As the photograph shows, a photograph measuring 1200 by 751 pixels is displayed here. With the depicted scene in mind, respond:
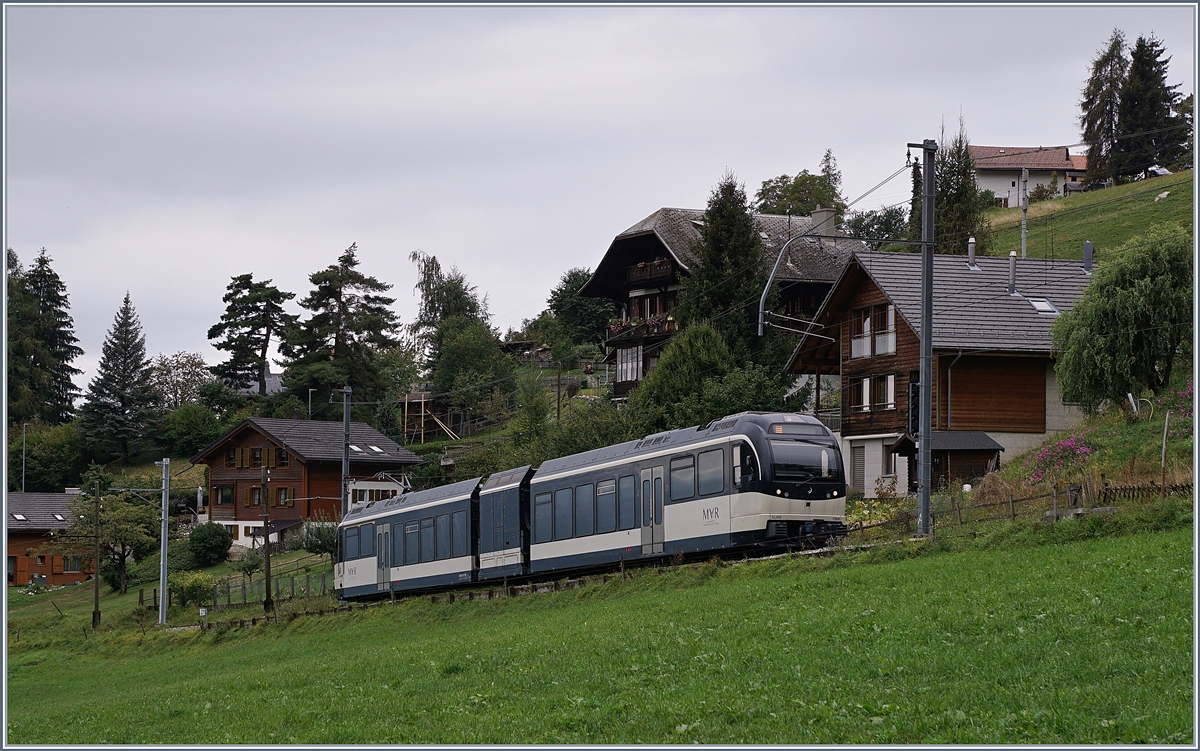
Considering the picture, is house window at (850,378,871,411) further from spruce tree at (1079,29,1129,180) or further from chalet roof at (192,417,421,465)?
spruce tree at (1079,29,1129,180)

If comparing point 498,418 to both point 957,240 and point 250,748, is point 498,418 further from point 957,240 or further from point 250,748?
point 250,748

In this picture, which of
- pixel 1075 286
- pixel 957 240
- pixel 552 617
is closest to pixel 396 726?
pixel 552 617

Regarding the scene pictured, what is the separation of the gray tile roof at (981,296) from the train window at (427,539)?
1522 centimetres

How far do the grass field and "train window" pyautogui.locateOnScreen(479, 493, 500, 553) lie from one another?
22.5 feet

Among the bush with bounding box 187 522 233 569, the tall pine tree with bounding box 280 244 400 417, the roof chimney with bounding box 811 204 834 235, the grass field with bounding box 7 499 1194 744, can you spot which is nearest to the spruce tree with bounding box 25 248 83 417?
the tall pine tree with bounding box 280 244 400 417

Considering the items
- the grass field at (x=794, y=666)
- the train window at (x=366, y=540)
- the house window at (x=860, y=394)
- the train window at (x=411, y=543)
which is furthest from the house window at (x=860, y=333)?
the grass field at (x=794, y=666)

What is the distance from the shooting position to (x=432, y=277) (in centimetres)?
10481

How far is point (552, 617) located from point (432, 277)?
84.6 m

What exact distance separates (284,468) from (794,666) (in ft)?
192

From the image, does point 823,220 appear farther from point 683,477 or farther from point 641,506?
point 683,477

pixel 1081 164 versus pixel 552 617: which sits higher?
pixel 1081 164

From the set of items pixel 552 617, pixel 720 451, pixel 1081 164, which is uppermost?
pixel 1081 164

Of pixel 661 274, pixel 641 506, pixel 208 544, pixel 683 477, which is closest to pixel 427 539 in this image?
pixel 641 506

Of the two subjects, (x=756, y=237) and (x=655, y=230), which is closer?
(x=756, y=237)
